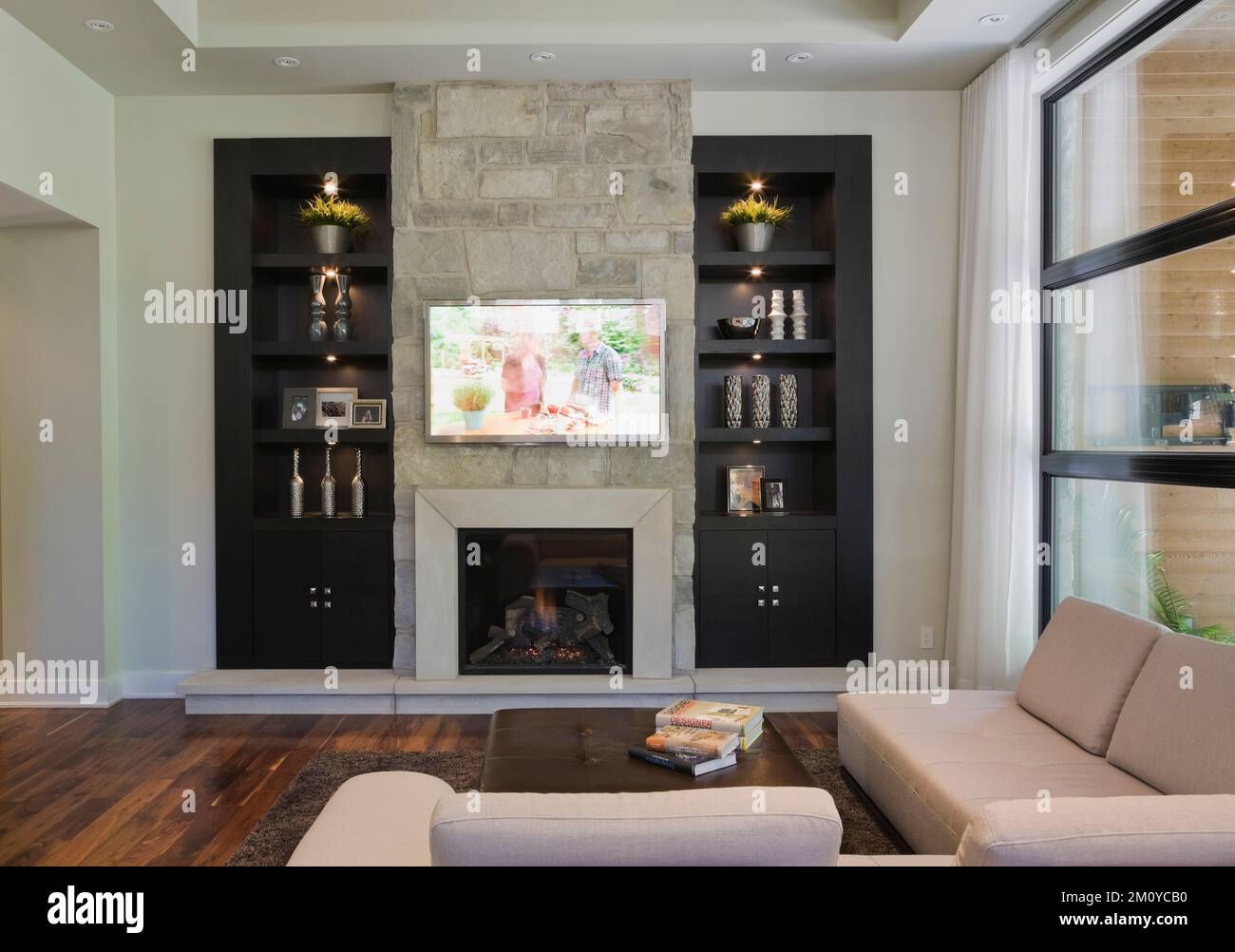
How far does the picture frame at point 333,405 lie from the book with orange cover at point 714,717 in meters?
2.70

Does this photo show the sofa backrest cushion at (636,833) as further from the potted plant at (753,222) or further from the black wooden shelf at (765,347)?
the potted plant at (753,222)

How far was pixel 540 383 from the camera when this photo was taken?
14.7 ft

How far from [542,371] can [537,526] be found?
781mm

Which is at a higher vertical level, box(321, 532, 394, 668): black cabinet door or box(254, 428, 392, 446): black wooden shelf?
box(254, 428, 392, 446): black wooden shelf

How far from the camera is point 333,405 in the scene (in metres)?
4.77

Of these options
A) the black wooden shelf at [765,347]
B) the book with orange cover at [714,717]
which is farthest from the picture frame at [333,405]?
the book with orange cover at [714,717]

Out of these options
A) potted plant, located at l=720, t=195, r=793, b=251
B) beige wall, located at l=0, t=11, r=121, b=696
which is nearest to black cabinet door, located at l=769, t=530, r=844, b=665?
potted plant, located at l=720, t=195, r=793, b=251

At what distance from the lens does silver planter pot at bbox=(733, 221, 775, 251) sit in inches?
181

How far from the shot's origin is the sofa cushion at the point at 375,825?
1.85m

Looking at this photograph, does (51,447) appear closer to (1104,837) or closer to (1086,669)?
(1086,669)

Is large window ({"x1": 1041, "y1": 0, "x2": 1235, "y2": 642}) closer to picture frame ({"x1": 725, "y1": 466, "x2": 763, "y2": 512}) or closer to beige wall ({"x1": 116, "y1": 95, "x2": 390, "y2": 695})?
picture frame ({"x1": 725, "y1": 466, "x2": 763, "y2": 512})

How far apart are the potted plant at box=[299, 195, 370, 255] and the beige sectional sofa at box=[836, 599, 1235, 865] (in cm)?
340

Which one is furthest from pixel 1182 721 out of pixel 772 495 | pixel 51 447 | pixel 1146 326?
pixel 51 447

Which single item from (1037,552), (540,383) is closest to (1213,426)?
(1037,552)
